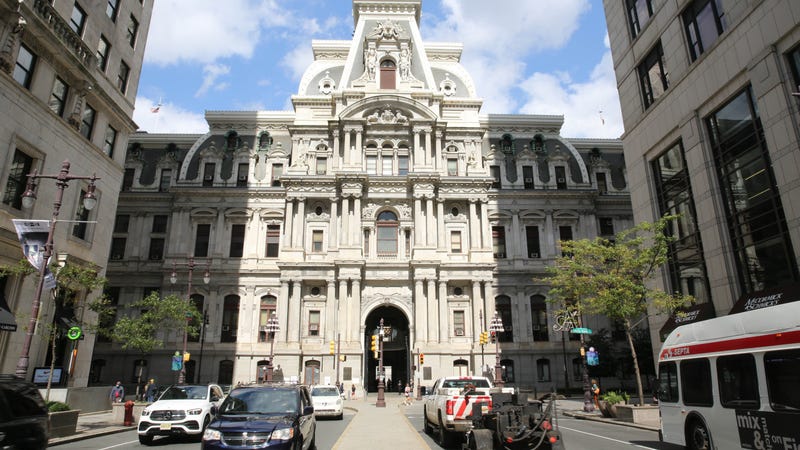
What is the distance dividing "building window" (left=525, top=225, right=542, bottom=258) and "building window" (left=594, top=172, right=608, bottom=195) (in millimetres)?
9388

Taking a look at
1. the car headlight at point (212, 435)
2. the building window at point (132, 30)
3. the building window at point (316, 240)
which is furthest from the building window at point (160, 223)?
the car headlight at point (212, 435)

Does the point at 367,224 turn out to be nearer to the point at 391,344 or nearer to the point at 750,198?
the point at 391,344

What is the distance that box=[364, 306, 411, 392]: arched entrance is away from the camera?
4631cm

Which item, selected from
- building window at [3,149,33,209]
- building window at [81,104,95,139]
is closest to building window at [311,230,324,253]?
building window at [81,104,95,139]

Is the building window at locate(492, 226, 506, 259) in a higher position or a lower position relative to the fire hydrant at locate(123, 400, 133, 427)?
higher

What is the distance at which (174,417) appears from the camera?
14.8 m

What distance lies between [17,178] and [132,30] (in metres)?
14.0

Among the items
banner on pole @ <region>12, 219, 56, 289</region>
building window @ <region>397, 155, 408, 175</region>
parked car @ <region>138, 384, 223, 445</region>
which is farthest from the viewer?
building window @ <region>397, 155, 408, 175</region>

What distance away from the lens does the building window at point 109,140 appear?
1145 inches

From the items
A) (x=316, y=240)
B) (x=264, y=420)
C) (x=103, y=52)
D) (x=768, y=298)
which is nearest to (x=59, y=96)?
(x=103, y=52)

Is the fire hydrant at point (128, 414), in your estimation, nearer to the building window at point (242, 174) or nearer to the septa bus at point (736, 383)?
the septa bus at point (736, 383)

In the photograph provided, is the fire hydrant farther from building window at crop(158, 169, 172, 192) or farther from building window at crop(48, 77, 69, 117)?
building window at crop(158, 169, 172, 192)

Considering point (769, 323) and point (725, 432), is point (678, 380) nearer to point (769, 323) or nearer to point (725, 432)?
point (725, 432)

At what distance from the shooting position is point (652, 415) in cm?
2056
